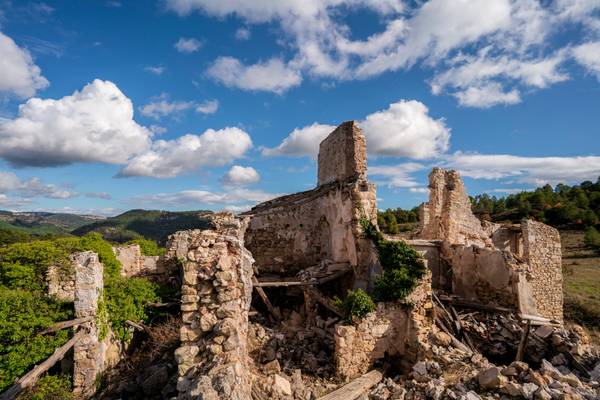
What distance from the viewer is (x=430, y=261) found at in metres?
12.7

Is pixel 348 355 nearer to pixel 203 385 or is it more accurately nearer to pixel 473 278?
pixel 203 385

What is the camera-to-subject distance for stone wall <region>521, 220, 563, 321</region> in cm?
1422

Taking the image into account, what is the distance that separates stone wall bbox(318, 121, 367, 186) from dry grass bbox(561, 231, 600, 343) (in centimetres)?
1467

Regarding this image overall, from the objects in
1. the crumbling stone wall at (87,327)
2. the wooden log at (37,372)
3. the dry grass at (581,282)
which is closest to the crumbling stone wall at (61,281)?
the crumbling stone wall at (87,327)

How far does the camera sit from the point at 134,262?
15.8m

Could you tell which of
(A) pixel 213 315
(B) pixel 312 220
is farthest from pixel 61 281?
(B) pixel 312 220

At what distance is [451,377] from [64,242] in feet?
58.8

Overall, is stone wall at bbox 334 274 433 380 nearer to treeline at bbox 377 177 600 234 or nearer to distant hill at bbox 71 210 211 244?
treeline at bbox 377 177 600 234

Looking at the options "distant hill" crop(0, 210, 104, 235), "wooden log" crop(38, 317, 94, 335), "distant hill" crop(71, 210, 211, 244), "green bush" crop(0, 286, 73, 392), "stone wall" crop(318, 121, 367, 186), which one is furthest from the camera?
"distant hill" crop(0, 210, 104, 235)

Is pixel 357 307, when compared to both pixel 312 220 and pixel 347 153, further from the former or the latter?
pixel 312 220

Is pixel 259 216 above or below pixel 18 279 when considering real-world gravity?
above

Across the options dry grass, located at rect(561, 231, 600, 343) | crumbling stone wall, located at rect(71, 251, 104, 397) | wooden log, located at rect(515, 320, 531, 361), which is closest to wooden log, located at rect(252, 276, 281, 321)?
crumbling stone wall, located at rect(71, 251, 104, 397)

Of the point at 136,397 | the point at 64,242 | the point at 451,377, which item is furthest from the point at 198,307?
the point at 64,242

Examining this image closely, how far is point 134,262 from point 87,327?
8.10 m
